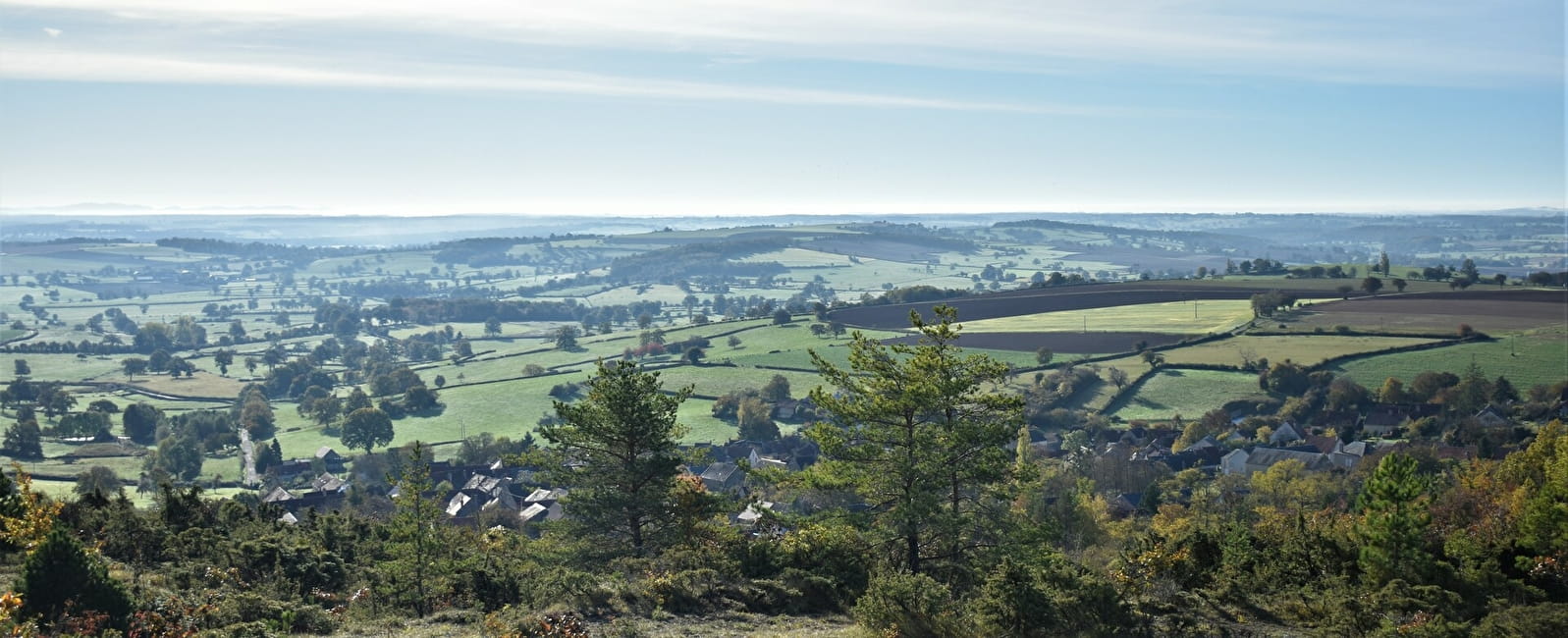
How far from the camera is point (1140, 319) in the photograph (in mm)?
118500

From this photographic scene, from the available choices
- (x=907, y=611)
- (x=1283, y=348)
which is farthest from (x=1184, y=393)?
(x=907, y=611)

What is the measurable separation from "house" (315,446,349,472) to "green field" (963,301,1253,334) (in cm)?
6191

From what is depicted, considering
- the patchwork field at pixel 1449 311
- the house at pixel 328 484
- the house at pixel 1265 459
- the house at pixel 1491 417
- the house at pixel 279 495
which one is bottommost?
the house at pixel 328 484

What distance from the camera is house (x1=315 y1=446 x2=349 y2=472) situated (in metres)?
93.8

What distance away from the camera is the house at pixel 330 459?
93.8 metres

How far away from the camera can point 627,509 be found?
1168 inches

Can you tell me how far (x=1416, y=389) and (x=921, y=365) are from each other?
2929 inches

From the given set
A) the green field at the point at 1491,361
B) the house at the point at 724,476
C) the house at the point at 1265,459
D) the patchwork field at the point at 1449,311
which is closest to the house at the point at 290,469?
the house at the point at 724,476

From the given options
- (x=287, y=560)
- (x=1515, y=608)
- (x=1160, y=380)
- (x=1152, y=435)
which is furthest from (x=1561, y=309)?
(x=287, y=560)

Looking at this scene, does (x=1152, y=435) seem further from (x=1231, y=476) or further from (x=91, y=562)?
(x=91, y=562)

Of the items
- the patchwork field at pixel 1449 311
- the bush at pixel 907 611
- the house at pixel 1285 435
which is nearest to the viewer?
the bush at pixel 907 611

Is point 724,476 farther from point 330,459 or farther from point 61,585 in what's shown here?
point 61,585

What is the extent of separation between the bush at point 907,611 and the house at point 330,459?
8246cm

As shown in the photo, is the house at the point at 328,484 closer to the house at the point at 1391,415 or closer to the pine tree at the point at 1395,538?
the pine tree at the point at 1395,538
